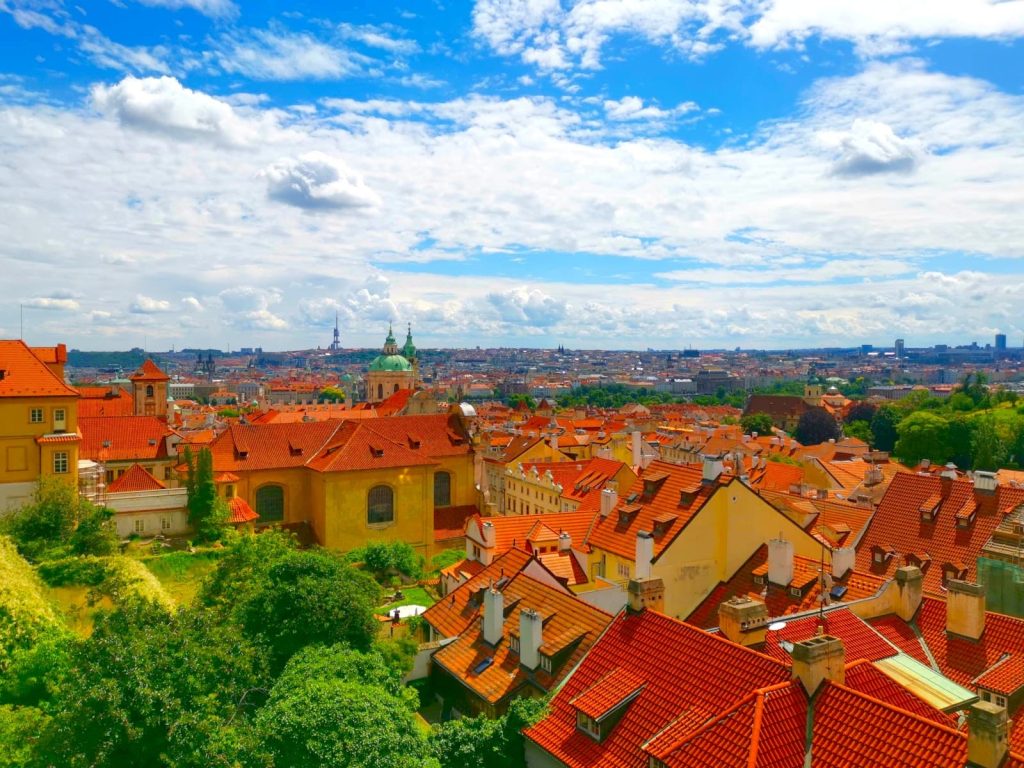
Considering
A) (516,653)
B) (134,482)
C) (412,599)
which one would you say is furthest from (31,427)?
(516,653)

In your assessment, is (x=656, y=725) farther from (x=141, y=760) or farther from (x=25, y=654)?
(x=25, y=654)

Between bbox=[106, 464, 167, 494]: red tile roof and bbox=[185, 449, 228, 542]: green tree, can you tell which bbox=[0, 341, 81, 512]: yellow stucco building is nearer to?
bbox=[106, 464, 167, 494]: red tile roof

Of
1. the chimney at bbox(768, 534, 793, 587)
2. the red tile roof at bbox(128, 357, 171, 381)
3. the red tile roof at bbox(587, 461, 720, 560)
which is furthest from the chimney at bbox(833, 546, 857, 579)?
the red tile roof at bbox(128, 357, 171, 381)

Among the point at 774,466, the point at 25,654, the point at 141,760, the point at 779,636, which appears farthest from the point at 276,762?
the point at 774,466

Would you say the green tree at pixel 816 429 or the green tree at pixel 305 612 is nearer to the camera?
the green tree at pixel 305 612

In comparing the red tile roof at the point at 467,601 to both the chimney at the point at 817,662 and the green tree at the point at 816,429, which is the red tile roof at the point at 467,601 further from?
the green tree at the point at 816,429

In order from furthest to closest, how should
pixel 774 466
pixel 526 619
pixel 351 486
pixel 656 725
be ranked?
pixel 774 466 → pixel 351 486 → pixel 526 619 → pixel 656 725

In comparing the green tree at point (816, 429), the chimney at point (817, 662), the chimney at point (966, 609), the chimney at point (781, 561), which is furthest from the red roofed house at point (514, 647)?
the green tree at point (816, 429)
